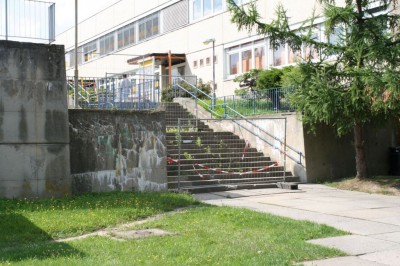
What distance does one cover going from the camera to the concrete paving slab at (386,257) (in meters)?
7.30

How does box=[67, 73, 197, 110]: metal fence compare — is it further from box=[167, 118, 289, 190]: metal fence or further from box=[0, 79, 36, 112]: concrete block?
box=[0, 79, 36, 112]: concrete block

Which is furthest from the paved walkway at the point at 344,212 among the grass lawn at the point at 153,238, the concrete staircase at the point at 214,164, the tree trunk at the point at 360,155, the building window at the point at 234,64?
the building window at the point at 234,64

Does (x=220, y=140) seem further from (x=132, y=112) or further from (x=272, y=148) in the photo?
(x=132, y=112)

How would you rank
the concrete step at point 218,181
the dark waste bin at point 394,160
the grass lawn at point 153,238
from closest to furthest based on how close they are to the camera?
the grass lawn at point 153,238, the concrete step at point 218,181, the dark waste bin at point 394,160

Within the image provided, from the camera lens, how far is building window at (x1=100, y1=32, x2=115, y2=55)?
4741cm

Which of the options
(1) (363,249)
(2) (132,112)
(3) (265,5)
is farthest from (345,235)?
(3) (265,5)

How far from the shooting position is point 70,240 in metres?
8.98

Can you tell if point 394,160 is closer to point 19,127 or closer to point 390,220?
point 390,220

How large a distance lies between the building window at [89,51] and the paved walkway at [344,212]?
3695 centimetres

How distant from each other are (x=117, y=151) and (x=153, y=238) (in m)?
5.89

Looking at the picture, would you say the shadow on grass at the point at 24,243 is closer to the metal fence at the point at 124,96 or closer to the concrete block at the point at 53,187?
the concrete block at the point at 53,187

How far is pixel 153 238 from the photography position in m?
8.92

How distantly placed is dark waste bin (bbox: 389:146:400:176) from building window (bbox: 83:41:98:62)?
1377 inches

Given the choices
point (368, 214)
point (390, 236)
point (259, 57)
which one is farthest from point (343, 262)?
point (259, 57)
